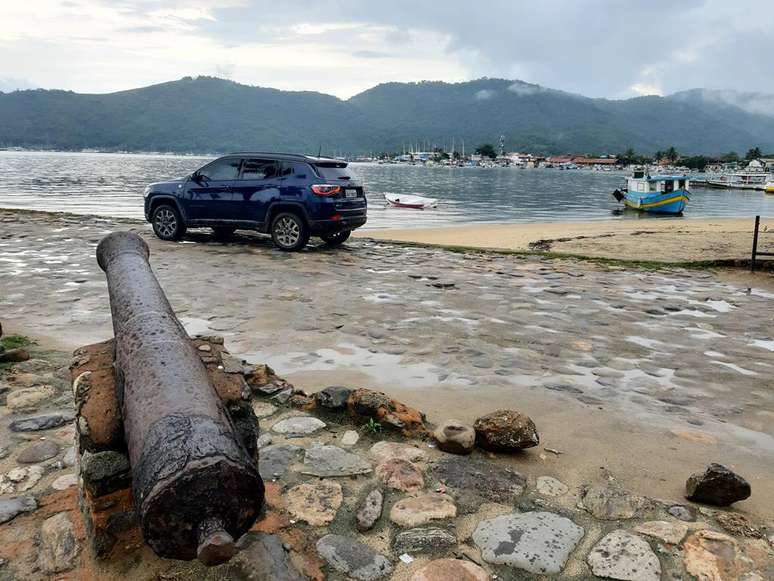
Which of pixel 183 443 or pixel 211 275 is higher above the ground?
pixel 183 443

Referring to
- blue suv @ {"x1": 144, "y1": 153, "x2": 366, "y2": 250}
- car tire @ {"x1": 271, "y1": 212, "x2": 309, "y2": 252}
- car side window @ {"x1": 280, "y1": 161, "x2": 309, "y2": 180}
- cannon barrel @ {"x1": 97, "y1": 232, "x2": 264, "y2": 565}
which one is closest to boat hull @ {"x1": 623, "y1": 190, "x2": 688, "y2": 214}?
blue suv @ {"x1": 144, "y1": 153, "x2": 366, "y2": 250}

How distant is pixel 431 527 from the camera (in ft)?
10.7

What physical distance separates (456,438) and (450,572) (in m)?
1.42

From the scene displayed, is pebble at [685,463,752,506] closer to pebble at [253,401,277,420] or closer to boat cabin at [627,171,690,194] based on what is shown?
pebble at [253,401,277,420]

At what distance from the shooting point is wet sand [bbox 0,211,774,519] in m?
4.70

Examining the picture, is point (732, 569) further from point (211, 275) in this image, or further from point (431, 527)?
point (211, 275)

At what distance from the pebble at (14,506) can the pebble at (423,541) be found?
6.60ft

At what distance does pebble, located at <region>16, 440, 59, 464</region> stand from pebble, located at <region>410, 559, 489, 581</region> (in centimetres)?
257

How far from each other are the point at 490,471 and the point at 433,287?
6.69m

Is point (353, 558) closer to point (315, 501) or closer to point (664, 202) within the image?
point (315, 501)

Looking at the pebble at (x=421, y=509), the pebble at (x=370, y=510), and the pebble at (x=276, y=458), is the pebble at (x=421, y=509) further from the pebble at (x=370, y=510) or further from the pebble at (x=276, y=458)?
the pebble at (x=276, y=458)

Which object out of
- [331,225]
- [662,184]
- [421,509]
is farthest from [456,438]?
[662,184]

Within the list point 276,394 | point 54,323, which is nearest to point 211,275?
point 54,323

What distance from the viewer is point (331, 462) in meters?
3.97
